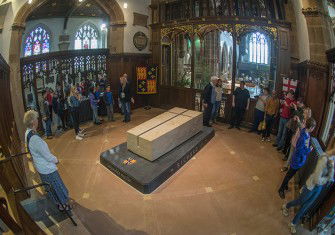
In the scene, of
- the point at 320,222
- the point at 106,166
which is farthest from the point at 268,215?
the point at 106,166

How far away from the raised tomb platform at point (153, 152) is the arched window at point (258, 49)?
37.2 ft

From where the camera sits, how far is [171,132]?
577 centimetres

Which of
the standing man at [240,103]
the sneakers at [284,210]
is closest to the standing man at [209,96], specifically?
the standing man at [240,103]

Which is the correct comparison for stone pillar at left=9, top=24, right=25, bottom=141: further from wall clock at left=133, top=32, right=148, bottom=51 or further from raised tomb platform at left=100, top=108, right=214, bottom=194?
wall clock at left=133, top=32, right=148, bottom=51

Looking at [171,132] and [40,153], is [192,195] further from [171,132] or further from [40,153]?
[40,153]

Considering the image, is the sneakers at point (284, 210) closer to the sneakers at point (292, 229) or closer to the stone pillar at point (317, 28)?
the sneakers at point (292, 229)

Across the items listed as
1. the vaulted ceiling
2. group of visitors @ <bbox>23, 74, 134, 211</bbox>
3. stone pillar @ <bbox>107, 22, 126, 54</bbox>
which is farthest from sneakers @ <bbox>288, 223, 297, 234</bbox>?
the vaulted ceiling

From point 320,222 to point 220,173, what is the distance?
7.01 ft

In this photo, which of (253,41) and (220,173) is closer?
(220,173)

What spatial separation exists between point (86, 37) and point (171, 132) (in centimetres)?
1538

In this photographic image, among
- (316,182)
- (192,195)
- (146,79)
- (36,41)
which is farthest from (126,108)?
(36,41)

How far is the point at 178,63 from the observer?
11109 millimetres

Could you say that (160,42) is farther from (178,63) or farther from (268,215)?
(268,215)

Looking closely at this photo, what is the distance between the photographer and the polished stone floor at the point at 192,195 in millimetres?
4012
